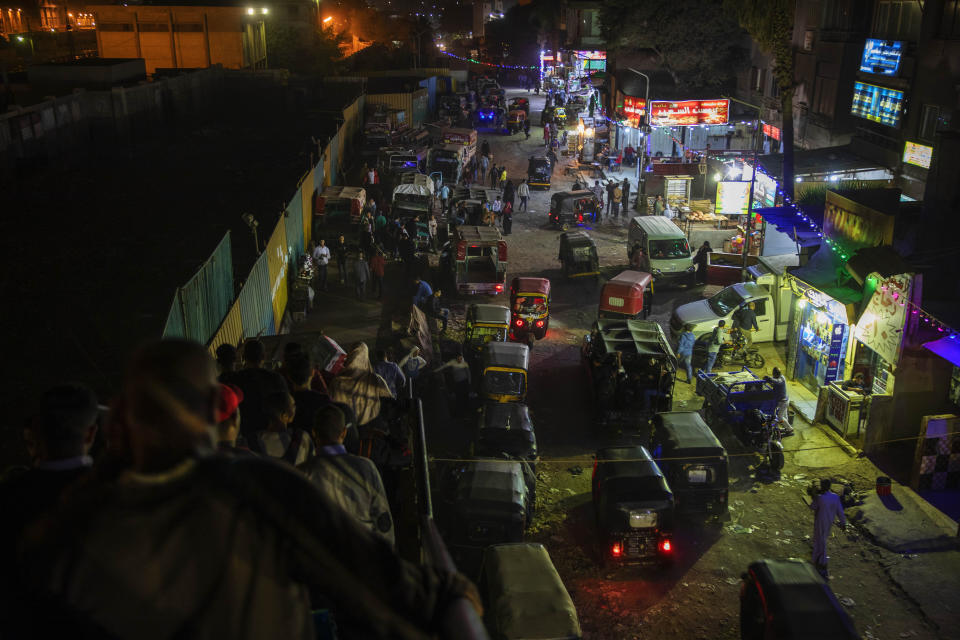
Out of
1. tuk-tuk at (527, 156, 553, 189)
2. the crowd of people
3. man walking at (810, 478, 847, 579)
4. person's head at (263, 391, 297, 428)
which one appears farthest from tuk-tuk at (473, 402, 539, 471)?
tuk-tuk at (527, 156, 553, 189)

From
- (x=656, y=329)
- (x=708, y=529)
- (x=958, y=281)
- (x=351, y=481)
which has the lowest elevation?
(x=708, y=529)

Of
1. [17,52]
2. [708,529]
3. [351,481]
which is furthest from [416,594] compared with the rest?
[17,52]

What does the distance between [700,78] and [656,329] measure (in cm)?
2916

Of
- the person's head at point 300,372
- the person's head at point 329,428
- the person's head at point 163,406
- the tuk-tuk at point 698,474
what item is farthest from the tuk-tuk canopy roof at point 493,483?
the person's head at point 163,406

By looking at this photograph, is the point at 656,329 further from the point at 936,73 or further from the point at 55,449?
the point at 55,449

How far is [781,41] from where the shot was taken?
92.2 ft

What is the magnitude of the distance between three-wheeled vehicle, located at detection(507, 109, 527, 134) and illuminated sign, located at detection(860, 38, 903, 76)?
104ft

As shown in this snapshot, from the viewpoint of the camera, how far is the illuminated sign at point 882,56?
25233mm

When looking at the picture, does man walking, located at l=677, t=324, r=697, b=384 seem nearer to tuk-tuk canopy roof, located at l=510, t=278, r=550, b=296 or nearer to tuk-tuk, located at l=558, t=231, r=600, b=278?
tuk-tuk canopy roof, located at l=510, t=278, r=550, b=296

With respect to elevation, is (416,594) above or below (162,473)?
below

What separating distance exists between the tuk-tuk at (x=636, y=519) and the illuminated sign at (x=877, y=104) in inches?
764

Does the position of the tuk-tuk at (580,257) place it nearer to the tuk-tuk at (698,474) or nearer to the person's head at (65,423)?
the tuk-tuk at (698,474)

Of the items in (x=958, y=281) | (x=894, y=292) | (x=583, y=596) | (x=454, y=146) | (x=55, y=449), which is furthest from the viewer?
(x=454, y=146)

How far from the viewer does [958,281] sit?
54.1 feet
